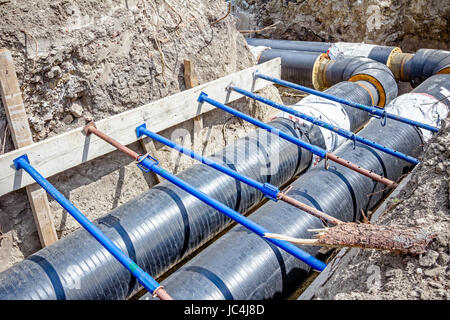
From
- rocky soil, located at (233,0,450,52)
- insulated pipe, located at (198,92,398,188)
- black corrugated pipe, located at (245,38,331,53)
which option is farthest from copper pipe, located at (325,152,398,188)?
rocky soil, located at (233,0,450,52)

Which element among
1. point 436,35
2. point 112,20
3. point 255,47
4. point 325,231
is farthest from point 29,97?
point 436,35

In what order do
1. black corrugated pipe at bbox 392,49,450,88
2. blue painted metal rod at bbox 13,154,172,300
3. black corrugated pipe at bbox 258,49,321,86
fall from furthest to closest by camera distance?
black corrugated pipe at bbox 258,49,321,86, black corrugated pipe at bbox 392,49,450,88, blue painted metal rod at bbox 13,154,172,300

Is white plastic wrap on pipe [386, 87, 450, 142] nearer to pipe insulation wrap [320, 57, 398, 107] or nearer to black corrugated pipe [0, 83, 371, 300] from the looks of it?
pipe insulation wrap [320, 57, 398, 107]

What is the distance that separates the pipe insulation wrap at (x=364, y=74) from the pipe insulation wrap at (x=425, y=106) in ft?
2.38

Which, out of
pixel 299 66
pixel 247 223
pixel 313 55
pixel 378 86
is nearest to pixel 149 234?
pixel 247 223

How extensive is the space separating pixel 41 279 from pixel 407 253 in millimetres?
2269

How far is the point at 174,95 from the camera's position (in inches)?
153

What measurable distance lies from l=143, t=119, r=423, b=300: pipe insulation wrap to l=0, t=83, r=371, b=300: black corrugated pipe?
42cm

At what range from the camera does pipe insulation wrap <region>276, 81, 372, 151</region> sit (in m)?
4.57

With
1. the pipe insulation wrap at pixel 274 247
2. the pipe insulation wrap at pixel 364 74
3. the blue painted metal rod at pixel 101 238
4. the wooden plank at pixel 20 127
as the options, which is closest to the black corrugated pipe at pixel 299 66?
the pipe insulation wrap at pixel 364 74

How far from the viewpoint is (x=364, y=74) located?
19.6 ft

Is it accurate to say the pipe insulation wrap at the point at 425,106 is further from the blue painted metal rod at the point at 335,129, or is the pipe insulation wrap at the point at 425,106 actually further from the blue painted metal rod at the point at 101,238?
the blue painted metal rod at the point at 101,238

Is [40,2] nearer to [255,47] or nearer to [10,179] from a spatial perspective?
[10,179]

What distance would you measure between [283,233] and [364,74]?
416 centimetres
